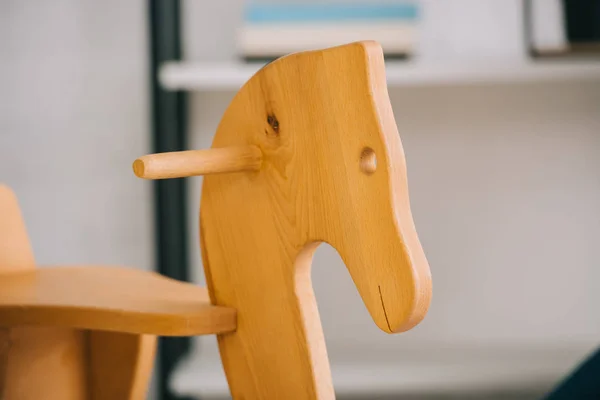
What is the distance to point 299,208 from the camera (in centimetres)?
47

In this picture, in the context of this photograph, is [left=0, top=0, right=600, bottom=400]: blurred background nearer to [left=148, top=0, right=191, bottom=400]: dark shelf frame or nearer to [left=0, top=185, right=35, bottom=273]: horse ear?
[left=148, top=0, right=191, bottom=400]: dark shelf frame

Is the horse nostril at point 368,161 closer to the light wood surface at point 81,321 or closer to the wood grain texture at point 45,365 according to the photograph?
the light wood surface at point 81,321

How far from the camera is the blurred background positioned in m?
1.40

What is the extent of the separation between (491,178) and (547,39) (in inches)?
11.6

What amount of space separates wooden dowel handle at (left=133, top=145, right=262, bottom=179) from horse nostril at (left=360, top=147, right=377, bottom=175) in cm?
10

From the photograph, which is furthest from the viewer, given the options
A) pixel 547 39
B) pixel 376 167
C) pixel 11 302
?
pixel 547 39

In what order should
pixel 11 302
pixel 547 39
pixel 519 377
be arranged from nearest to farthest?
pixel 11 302 → pixel 519 377 → pixel 547 39

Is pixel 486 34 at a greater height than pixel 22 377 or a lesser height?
greater

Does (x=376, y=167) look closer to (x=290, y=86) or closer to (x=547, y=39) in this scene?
(x=290, y=86)

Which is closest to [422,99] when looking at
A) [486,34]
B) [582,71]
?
[486,34]

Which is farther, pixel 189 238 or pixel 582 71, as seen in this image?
pixel 189 238

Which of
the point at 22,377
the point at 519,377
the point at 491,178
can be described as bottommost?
the point at 519,377

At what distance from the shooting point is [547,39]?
135 cm

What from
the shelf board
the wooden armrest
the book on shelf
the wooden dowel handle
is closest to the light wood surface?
the wooden armrest
